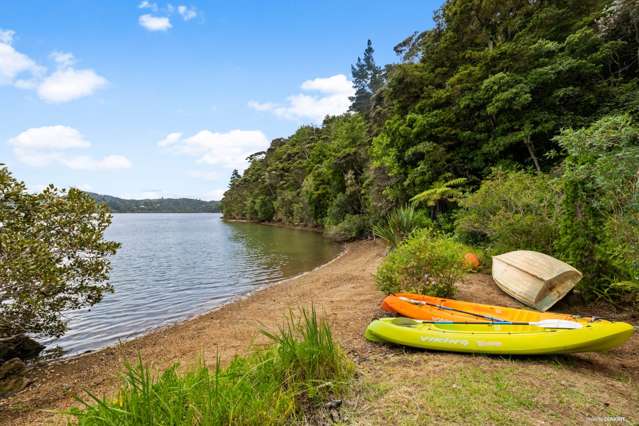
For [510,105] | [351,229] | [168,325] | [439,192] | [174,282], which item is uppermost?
[510,105]

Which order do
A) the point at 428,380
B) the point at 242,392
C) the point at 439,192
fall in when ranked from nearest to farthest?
the point at 242,392 < the point at 428,380 < the point at 439,192

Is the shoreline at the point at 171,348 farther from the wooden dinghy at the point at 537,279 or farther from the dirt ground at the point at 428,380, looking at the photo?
the wooden dinghy at the point at 537,279

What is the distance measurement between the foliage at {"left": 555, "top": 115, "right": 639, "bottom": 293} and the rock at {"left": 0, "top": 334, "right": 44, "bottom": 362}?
36.0ft

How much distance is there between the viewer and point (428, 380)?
9.68 ft

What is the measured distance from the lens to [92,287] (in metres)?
6.36

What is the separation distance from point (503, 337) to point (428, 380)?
47.9 inches

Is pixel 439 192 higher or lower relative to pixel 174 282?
higher

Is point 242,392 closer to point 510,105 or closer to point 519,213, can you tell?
point 519,213

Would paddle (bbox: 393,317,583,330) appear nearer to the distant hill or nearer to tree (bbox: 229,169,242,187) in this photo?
tree (bbox: 229,169,242,187)

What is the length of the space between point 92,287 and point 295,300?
466 cm

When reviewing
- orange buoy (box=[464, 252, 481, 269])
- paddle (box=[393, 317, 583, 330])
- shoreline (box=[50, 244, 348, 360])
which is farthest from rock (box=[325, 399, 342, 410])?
orange buoy (box=[464, 252, 481, 269])

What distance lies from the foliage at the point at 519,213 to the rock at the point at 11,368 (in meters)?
10.8

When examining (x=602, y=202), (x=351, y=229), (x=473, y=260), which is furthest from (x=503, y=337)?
(x=351, y=229)

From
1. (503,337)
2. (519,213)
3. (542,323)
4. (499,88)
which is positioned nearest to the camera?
(503,337)
